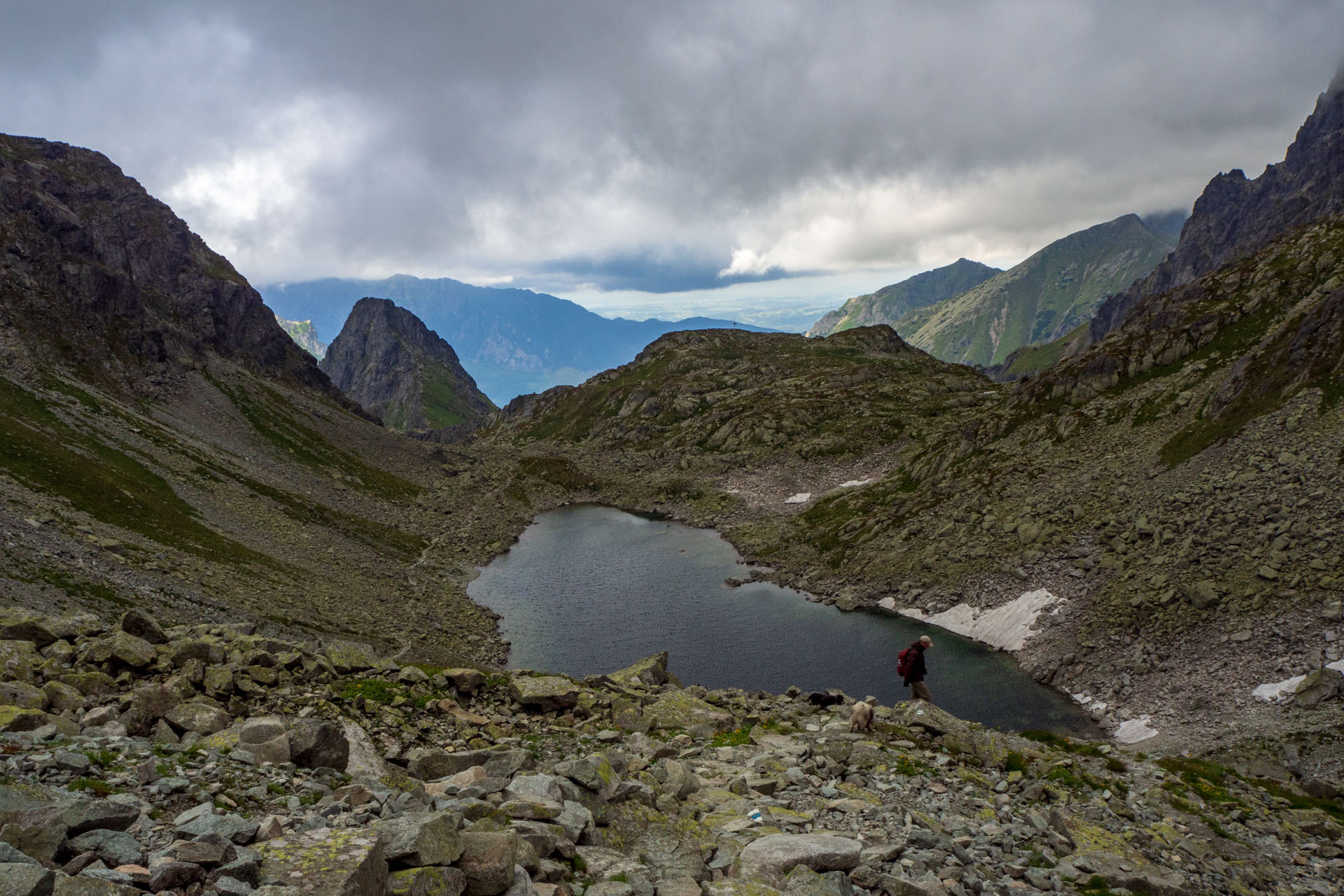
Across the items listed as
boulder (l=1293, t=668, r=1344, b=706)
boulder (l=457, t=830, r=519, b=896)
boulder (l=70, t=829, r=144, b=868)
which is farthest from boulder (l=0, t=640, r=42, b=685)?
boulder (l=1293, t=668, r=1344, b=706)

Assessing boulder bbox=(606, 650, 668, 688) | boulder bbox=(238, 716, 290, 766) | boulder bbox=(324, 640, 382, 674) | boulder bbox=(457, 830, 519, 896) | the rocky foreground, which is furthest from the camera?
boulder bbox=(606, 650, 668, 688)

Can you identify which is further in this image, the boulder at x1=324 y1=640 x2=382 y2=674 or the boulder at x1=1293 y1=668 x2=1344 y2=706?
the boulder at x1=1293 y1=668 x2=1344 y2=706

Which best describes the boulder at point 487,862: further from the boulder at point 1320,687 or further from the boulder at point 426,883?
the boulder at point 1320,687

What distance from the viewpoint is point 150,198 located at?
552 ft

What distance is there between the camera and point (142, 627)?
2398 centimetres

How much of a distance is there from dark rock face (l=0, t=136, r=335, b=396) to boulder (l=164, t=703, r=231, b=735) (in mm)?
111045

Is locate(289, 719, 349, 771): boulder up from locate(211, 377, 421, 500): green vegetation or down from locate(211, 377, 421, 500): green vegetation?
down

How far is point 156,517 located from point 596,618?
42968 millimetres

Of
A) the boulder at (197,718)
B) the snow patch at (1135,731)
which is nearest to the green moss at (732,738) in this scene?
the boulder at (197,718)

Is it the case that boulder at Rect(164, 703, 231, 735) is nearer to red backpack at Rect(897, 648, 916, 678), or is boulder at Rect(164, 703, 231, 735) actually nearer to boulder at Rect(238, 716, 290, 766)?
boulder at Rect(238, 716, 290, 766)

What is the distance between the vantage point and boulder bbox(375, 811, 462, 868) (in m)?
10.3

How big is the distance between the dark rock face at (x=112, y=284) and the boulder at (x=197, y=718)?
4372 inches

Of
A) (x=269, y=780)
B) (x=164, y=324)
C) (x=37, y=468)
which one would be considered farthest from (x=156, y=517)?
(x=164, y=324)

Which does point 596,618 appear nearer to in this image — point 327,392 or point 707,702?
point 707,702
